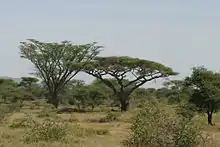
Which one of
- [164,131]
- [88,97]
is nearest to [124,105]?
[88,97]

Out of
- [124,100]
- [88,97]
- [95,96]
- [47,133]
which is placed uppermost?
[95,96]

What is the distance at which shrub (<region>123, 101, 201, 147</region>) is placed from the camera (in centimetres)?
1202

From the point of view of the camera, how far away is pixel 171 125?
476 inches

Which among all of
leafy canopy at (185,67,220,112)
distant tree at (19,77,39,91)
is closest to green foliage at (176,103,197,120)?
leafy canopy at (185,67,220,112)

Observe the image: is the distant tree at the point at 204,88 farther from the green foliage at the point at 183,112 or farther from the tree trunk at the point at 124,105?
the tree trunk at the point at 124,105

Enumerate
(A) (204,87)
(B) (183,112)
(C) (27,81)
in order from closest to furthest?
(B) (183,112), (A) (204,87), (C) (27,81)

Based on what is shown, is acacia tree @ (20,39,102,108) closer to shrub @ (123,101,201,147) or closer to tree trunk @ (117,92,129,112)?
tree trunk @ (117,92,129,112)

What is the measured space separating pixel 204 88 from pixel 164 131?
50.6 feet

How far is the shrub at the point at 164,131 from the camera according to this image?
12.0 meters

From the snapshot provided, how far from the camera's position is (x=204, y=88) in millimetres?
27000

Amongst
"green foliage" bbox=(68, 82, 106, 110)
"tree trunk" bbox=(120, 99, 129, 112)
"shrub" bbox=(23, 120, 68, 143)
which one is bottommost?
"shrub" bbox=(23, 120, 68, 143)

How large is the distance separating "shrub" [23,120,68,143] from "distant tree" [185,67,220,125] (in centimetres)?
1220

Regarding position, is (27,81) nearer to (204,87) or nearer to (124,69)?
(124,69)

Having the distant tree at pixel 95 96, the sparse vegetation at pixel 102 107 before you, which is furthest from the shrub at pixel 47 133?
the distant tree at pixel 95 96
